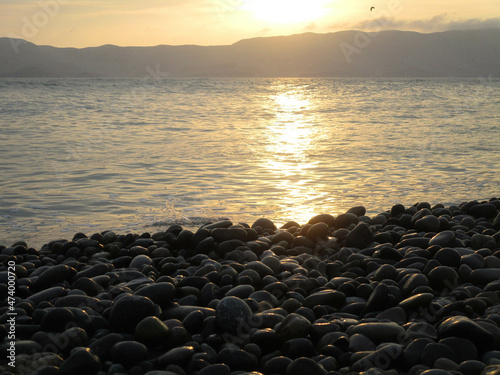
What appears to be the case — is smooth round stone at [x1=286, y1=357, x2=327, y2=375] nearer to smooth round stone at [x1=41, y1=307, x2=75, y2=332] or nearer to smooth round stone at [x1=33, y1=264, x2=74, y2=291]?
smooth round stone at [x1=41, y1=307, x2=75, y2=332]

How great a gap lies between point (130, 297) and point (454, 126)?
69.8ft

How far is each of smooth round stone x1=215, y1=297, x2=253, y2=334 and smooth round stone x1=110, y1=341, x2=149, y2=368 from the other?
63 cm

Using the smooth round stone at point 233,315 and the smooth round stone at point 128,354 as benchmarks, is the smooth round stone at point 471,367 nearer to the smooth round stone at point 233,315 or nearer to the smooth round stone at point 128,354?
the smooth round stone at point 233,315

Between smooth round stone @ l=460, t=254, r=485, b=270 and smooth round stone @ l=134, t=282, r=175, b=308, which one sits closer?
smooth round stone @ l=134, t=282, r=175, b=308

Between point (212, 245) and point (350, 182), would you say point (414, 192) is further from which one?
point (212, 245)

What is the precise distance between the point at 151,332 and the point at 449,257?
3008mm

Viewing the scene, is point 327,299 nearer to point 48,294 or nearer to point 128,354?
point 128,354

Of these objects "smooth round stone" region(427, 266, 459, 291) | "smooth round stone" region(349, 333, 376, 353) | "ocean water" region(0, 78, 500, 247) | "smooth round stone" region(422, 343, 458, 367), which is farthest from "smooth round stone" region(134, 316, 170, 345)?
"ocean water" region(0, 78, 500, 247)

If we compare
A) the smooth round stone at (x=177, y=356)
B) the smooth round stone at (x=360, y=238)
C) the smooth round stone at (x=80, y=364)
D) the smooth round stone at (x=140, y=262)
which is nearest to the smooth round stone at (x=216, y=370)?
the smooth round stone at (x=177, y=356)

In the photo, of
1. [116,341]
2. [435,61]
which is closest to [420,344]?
[116,341]

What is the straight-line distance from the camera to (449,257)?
198 inches

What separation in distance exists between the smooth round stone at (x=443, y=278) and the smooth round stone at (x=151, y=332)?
2.46 meters

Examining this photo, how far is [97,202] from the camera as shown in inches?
386

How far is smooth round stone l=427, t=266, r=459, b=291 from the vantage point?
4.63 meters
